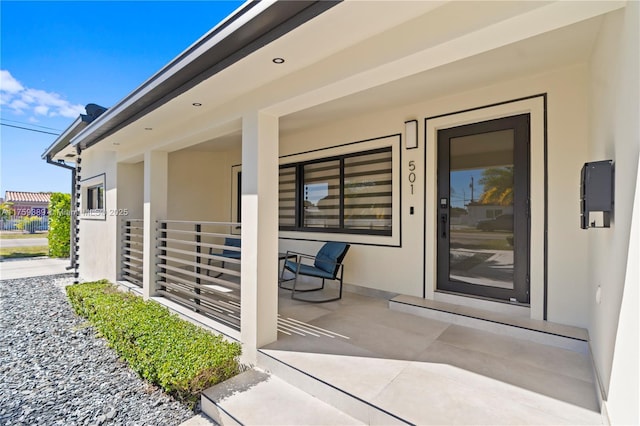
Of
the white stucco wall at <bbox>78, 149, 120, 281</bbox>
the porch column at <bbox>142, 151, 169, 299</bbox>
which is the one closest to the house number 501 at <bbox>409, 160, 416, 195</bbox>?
the porch column at <bbox>142, 151, 169, 299</bbox>

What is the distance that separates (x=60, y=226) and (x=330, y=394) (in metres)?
12.3

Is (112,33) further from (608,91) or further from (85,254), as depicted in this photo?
(608,91)

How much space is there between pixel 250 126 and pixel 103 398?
272 cm

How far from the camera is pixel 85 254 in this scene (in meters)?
7.43

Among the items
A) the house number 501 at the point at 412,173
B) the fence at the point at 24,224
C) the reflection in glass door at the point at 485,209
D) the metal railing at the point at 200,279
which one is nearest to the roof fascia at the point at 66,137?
the metal railing at the point at 200,279

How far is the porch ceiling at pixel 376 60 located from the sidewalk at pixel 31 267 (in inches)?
264

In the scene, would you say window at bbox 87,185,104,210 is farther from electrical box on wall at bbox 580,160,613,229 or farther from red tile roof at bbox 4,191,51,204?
red tile roof at bbox 4,191,51,204

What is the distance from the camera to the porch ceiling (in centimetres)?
175

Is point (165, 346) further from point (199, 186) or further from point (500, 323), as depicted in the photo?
point (199, 186)

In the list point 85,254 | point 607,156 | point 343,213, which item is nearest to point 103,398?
point 343,213

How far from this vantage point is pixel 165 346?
10.1 ft

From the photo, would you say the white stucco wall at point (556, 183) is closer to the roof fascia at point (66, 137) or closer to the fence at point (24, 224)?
the roof fascia at point (66, 137)

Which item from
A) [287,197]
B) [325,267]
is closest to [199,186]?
[287,197]

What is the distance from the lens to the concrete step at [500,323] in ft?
9.41
